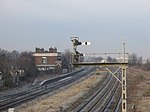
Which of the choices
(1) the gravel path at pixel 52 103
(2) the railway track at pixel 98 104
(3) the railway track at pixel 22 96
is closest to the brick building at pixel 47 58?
A: (3) the railway track at pixel 22 96

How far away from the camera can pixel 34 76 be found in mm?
85312

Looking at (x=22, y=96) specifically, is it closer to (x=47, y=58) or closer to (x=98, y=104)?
(x=98, y=104)

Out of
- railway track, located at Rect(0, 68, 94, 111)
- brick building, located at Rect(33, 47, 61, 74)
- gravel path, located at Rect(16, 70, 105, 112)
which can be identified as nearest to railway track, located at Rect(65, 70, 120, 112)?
gravel path, located at Rect(16, 70, 105, 112)

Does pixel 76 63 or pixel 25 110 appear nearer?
pixel 76 63

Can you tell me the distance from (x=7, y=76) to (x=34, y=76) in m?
23.6

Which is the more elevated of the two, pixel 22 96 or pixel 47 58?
pixel 47 58

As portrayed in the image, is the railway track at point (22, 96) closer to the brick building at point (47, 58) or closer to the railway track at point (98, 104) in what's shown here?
the railway track at point (98, 104)

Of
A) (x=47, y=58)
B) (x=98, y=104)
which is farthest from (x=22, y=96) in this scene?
(x=47, y=58)

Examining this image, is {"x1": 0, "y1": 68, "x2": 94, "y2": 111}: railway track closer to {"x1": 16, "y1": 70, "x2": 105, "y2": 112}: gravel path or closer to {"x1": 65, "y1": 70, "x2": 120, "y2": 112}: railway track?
{"x1": 16, "y1": 70, "x2": 105, "y2": 112}: gravel path

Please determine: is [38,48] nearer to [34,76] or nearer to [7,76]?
[34,76]

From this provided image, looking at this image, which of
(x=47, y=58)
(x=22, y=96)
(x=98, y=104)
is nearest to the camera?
(x=98, y=104)

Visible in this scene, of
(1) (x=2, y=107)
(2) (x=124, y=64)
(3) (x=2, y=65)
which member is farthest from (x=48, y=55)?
(2) (x=124, y=64)

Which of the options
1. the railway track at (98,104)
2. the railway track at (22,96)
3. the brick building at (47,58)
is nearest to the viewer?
the railway track at (98,104)

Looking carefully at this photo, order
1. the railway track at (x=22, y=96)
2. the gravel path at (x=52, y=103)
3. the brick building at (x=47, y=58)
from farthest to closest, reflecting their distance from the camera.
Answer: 1. the brick building at (x=47, y=58)
2. the railway track at (x=22, y=96)
3. the gravel path at (x=52, y=103)
